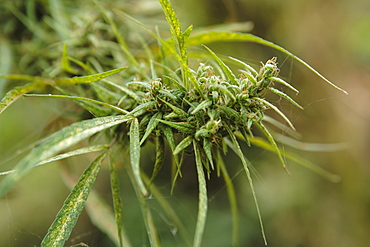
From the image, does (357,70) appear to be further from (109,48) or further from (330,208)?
(109,48)

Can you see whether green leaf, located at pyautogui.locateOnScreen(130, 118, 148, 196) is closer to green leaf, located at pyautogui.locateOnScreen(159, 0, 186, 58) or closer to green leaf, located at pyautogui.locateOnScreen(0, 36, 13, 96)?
green leaf, located at pyautogui.locateOnScreen(159, 0, 186, 58)

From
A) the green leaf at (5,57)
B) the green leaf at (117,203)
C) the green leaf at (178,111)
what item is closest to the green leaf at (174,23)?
the green leaf at (178,111)

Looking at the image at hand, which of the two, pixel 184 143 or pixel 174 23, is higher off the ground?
pixel 174 23

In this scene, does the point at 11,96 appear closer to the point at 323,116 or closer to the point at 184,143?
the point at 184,143

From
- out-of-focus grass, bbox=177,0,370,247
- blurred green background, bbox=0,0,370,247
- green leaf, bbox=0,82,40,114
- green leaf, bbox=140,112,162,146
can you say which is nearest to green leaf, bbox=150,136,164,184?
green leaf, bbox=140,112,162,146

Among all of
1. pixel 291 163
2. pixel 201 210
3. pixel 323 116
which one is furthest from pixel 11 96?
pixel 323 116

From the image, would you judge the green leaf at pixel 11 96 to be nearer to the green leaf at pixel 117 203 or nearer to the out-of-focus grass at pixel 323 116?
the green leaf at pixel 117 203
